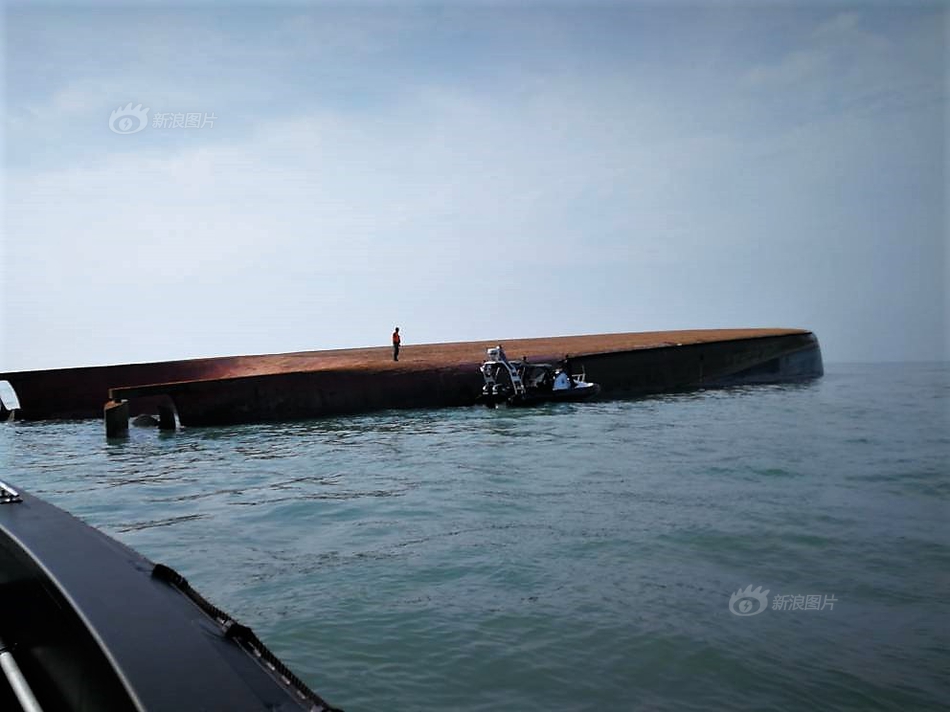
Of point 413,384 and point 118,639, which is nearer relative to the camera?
point 118,639

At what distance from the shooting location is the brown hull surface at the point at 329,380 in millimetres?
23609

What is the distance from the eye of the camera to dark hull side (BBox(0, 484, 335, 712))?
2184mm

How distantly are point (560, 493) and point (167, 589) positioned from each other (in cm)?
886

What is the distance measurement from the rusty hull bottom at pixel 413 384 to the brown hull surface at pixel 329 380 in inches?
1.3

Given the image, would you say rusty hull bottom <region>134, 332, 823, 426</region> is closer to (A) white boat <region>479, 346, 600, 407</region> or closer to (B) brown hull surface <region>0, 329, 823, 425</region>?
(B) brown hull surface <region>0, 329, 823, 425</region>

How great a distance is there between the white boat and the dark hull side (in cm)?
2203

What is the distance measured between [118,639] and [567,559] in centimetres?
591

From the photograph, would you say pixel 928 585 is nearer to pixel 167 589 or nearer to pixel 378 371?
pixel 167 589

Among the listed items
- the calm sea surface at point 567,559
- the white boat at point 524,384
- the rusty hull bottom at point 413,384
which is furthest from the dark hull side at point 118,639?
the white boat at point 524,384

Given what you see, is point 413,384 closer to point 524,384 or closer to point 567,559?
point 524,384

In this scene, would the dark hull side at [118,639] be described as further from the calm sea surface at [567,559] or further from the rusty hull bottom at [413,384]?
the rusty hull bottom at [413,384]

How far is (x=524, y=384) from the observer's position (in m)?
26.4

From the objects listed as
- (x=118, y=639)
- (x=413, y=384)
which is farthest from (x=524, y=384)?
(x=118, y=639)

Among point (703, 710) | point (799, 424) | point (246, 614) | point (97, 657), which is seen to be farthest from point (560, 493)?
point (799, 424)
